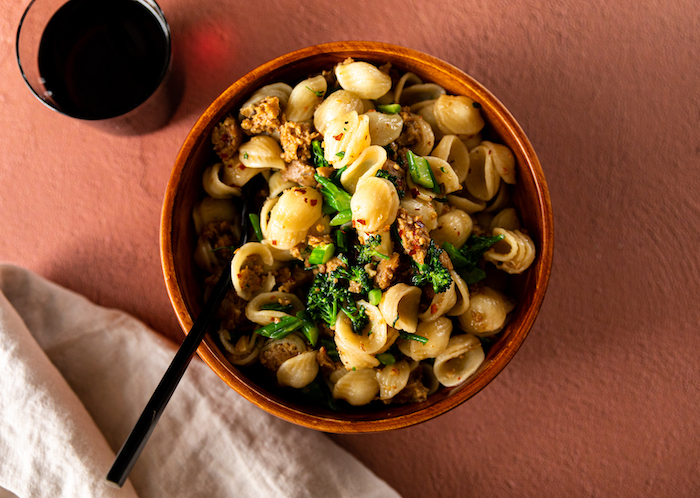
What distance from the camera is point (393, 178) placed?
130cm

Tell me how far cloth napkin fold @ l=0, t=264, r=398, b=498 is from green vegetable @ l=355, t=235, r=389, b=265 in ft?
2.39

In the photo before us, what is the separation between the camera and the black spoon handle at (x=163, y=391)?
106 cm

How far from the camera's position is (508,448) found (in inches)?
70.8

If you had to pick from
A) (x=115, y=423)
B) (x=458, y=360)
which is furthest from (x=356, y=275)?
Result: (x=115, y=423)

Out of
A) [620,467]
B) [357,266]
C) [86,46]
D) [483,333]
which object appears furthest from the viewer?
[620,467]

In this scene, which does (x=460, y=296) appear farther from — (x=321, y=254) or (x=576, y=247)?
(x=576, y=247)

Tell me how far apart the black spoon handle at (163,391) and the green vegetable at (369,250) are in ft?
1.25

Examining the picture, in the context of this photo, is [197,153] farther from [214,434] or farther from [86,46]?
[214,434]

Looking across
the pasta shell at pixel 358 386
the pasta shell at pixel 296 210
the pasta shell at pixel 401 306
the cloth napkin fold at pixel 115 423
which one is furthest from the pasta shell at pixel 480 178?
the cloth napkin fold at pixel 115 423

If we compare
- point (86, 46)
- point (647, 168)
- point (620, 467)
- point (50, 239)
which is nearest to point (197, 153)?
point (86, 46)

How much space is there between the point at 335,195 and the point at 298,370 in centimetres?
47

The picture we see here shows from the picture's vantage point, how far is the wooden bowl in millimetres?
1315

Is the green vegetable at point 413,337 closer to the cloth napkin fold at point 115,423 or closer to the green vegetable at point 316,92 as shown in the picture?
the cloth napkin fold at point 115,423

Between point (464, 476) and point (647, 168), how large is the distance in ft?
4.08
